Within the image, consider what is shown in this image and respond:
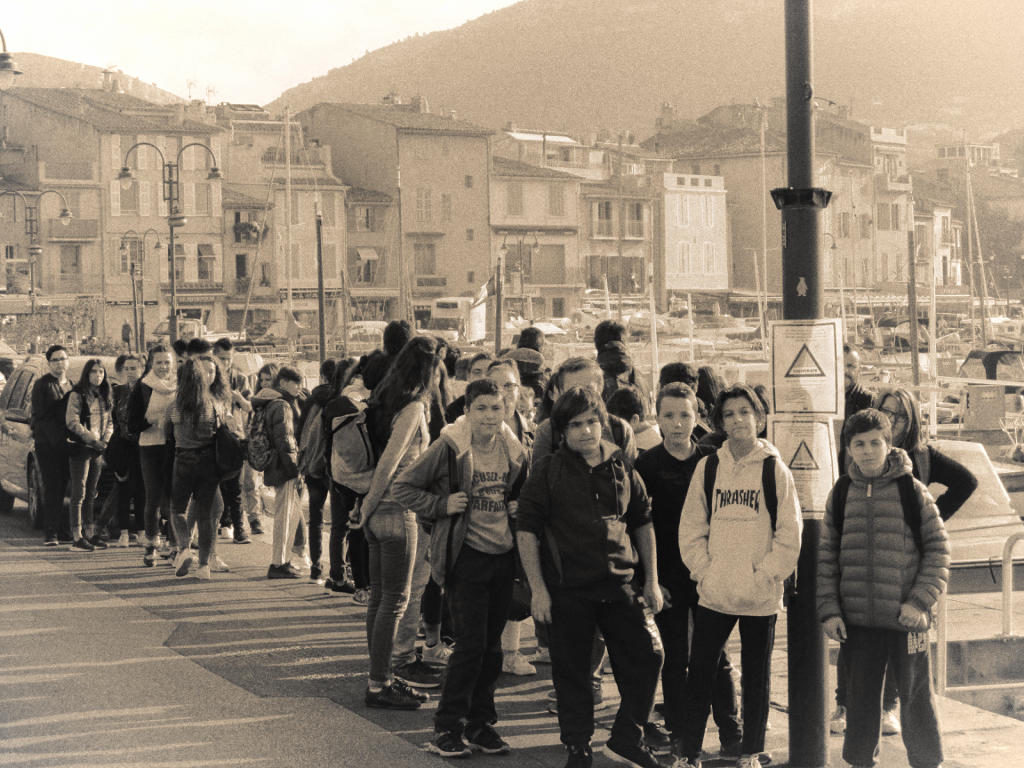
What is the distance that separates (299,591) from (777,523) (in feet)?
19.1

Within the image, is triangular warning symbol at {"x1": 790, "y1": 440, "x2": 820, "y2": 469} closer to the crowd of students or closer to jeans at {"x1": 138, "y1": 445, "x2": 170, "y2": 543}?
the crowd of students

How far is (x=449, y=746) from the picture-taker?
687 centimetres

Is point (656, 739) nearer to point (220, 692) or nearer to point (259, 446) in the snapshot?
point (220, 692)

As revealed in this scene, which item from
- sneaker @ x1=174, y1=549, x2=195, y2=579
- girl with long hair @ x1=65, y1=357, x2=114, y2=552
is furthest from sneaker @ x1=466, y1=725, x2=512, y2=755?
girl with long hair @ x1=65, y1=357, x2=114, y2=552

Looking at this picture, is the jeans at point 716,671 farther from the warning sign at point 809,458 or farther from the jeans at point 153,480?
the jeans at point 153,480

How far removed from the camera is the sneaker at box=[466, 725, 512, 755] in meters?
6.96

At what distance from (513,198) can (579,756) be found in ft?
285

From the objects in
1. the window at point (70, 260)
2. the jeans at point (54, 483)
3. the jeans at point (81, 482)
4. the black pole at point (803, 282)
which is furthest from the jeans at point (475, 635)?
the window at point (70, 260)

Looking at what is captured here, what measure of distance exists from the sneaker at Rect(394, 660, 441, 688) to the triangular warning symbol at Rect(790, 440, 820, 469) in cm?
264

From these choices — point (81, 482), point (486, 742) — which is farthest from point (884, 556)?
point (81, 482)

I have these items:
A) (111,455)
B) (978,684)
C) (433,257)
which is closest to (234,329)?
(433,257)

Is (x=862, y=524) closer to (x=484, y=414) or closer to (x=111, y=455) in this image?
(x=484, y=414)

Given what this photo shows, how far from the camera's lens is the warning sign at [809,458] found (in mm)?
6805

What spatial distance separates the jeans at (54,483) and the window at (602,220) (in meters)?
83.5
